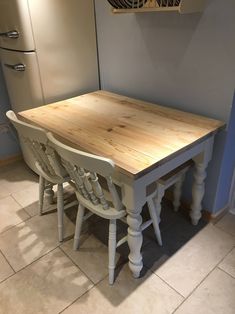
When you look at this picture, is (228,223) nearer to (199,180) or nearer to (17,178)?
(199,180)

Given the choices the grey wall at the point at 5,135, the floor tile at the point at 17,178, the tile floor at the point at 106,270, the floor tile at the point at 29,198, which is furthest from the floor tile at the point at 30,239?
the grey wall at the point at 5,135

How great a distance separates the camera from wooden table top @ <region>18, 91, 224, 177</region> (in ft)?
4.13

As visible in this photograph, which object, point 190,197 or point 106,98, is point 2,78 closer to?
point 106,98

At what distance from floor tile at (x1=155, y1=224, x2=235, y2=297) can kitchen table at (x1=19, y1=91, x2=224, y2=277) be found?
149 millimetres

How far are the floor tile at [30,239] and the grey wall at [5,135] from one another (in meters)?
0.95

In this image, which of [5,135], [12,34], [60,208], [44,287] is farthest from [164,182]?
[5,135]

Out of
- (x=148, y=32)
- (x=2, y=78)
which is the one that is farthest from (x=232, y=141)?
(x=2, y=78)

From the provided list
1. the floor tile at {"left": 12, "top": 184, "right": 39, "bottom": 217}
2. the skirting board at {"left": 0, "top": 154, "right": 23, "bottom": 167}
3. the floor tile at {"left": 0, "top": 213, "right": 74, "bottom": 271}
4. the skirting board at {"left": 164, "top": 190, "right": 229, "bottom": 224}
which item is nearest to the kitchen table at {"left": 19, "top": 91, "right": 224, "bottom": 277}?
the skirting board at {"left": 164, "top": 190, "right": 229, "bottom": 224}

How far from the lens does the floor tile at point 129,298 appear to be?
137 centimetres

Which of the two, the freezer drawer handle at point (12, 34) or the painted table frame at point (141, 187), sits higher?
the freezer drawer handle at point (12, 34)

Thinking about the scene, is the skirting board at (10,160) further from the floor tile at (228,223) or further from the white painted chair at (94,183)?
the floor tile at (228,223)

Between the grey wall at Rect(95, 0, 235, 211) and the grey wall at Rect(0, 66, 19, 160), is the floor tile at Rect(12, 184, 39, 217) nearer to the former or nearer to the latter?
the grey wall at Rect(0, 66, 19, 160)

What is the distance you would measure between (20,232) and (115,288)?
0.78 meters

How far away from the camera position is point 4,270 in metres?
1.61
